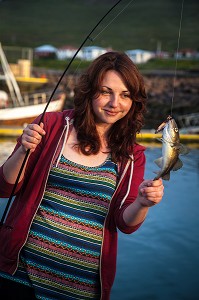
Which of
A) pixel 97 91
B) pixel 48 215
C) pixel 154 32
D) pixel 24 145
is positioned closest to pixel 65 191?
pixel 48 215

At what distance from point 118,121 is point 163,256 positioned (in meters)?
5.78

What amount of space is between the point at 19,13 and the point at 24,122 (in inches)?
4835

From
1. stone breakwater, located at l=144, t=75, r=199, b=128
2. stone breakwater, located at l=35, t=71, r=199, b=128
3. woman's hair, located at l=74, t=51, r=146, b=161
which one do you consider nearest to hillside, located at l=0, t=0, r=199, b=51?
stone breakwater, located at l=35, t=71, r=199, b=128

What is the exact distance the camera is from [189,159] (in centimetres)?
1883

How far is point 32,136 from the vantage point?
2.37m

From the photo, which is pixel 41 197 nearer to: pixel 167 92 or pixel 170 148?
pixel 170 148

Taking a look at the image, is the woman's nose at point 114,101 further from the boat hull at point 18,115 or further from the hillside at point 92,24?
the hillside at point 92,24

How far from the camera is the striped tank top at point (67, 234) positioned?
243cm

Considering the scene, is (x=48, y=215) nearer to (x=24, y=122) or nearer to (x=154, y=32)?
(x=24, y=122)

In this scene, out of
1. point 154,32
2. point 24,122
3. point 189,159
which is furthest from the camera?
point 154,32

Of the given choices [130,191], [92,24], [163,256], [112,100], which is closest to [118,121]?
[112,100]

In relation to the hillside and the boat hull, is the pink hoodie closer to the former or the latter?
the boat hull

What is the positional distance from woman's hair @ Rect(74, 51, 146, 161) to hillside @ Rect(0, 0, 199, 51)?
87806 millimetres

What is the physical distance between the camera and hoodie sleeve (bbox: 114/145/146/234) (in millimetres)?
2441
